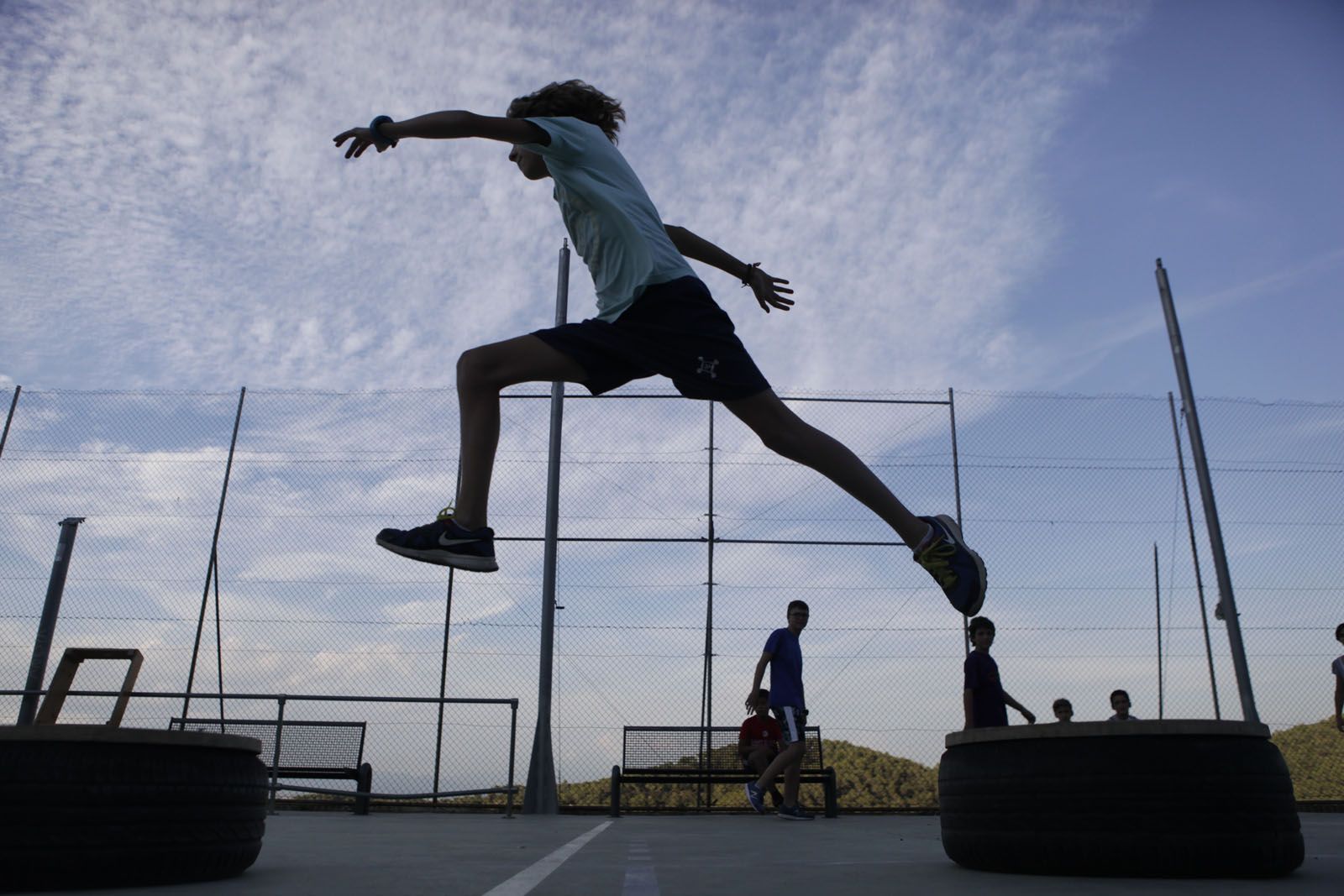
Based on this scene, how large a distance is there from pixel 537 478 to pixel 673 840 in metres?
6.12

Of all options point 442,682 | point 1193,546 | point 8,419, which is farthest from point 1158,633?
point 8,419

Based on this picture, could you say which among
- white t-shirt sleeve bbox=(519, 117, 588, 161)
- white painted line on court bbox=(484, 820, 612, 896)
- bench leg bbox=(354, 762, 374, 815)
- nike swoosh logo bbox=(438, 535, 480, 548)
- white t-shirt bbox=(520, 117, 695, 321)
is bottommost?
bench leg bbox=(354, 762, 374, 815)

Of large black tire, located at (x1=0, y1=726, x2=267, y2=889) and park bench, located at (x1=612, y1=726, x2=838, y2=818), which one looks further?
park bench, located at (x1=612, y1=726, x2=838, y2=818)

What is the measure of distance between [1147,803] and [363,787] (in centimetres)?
689

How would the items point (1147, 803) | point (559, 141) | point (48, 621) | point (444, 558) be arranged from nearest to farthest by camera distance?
point (1147, 803)
point (444, 558)
point (559, 141)
point (48, 621)

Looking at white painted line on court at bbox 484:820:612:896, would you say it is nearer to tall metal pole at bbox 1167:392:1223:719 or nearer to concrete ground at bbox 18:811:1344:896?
concrete ground at bbox 18:811:1344:896

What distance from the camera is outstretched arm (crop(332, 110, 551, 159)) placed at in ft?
7.83

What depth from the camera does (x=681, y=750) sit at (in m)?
8.62

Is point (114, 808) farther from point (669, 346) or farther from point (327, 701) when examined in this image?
point (327, 701)

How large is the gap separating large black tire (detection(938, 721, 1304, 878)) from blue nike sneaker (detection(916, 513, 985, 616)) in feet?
1.26

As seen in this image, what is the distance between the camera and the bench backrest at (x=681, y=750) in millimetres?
8516

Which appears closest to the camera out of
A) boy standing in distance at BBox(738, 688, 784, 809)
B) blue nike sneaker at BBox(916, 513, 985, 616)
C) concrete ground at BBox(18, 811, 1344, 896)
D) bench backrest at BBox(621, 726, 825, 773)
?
concrete ground at BBox(18, 811, 1344, 896)

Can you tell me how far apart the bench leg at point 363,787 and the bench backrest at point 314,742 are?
0.32 meters

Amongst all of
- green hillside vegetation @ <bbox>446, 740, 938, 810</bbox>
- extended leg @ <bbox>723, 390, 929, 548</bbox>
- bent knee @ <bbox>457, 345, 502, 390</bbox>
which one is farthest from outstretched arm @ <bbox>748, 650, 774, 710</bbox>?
bent knee @ <bbox>457, 345, 502, 390</bbox>
